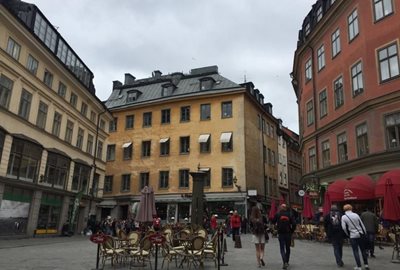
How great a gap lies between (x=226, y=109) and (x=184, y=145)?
19.8ft

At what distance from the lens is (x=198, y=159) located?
3897 centimetres

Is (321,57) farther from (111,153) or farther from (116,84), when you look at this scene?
(116,84)

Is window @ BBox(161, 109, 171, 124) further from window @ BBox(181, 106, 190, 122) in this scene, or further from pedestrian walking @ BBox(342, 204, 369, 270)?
pedestrian walking @ BBox(342, 204, 369, 270)

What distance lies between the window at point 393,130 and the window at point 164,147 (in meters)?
25.5

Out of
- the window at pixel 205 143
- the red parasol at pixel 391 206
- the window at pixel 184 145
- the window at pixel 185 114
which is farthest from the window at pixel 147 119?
the red parasol at pixel 391 206

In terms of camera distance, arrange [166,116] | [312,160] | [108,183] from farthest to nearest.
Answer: [108,183] → [166,116] → [312,160]

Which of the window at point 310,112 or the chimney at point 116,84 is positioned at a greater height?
the chimney at point 116,84

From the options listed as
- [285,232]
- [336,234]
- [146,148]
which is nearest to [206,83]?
[146,148]

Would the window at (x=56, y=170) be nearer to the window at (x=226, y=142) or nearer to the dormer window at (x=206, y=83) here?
the window at (x=226, y=142)

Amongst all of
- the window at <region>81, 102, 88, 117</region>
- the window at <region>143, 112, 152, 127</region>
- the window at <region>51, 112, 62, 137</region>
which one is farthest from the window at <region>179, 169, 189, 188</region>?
the window at <region>51, 112, 62, 137</region>

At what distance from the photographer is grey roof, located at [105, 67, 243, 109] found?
133 feet

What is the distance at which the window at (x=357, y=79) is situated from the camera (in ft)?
71.1

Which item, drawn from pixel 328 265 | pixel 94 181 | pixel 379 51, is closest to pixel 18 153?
pixel 94 181

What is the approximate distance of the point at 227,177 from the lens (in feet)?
122
